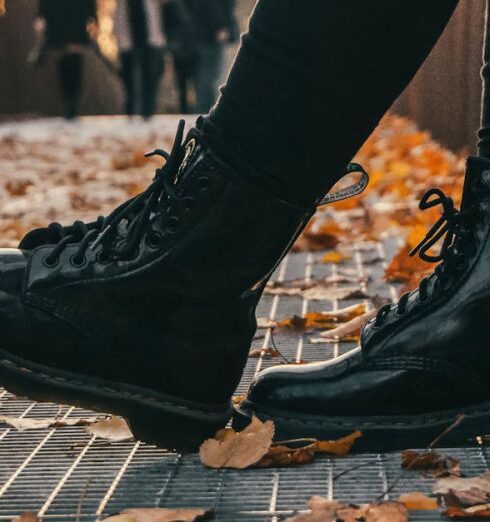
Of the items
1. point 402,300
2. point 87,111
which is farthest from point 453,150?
point 87,111

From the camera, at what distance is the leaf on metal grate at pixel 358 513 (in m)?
1.40

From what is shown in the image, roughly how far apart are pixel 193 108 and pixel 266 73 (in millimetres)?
17401

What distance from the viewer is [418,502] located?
4.79 feet

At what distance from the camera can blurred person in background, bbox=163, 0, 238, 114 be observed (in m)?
13.7

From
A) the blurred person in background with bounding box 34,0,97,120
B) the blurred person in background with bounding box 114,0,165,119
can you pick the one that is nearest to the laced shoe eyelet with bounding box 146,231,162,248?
the blurred person in background with bounding box 114,0,165,119

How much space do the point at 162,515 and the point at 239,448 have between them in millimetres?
237

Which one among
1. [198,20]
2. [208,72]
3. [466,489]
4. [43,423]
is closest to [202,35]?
[198,20]

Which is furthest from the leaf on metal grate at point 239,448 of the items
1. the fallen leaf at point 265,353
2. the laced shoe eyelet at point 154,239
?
the fallen leaf at point 265,353

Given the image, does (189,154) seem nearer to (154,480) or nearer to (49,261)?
(49,261)

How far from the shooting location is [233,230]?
161 cm

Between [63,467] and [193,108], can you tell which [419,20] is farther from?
[193,108]

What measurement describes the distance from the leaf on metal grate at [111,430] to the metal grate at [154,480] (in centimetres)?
2

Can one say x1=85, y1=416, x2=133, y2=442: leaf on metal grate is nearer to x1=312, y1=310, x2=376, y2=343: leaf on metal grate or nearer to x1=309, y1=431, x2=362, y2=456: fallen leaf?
x1=309, y1=431, x2=362, y2=456: fallen leaf

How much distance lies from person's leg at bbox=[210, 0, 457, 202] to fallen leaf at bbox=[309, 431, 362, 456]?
0.37m
